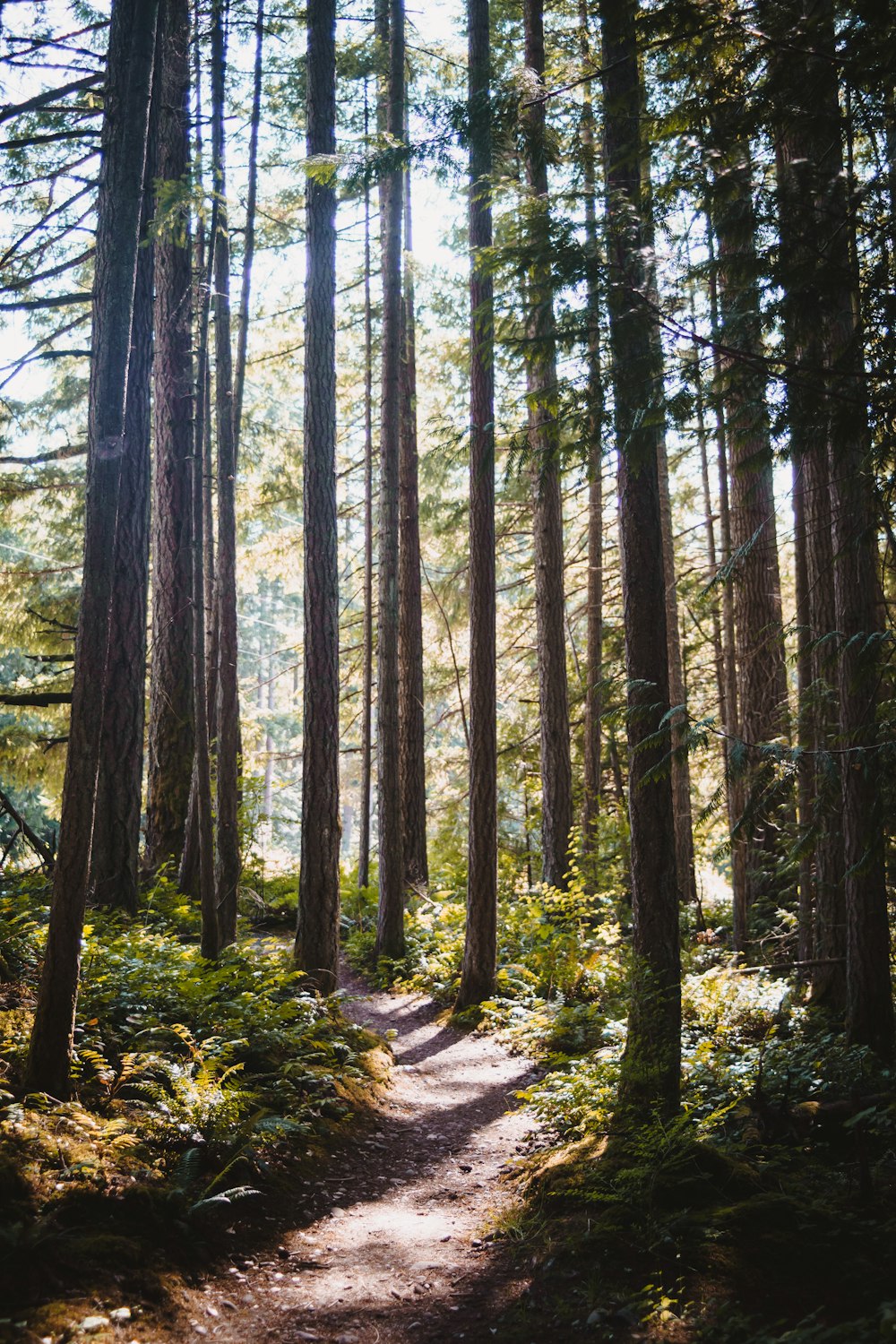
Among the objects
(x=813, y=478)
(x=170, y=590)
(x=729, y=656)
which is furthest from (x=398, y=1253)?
(x=729, y=656)

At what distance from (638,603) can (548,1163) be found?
377 centimetres

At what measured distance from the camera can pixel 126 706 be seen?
30.3 feet

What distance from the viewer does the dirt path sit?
155 inches

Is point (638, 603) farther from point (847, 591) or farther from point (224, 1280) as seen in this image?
point (224, 1280)

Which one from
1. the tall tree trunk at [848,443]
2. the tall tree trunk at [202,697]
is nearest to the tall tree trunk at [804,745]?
the tall tree trunk at [848,443]

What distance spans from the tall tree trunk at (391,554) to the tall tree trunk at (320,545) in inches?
82.2

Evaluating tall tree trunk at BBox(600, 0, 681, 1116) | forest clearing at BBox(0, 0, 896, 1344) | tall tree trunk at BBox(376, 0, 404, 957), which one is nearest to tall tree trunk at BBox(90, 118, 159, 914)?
forest clearing at BBox(0, 0, 896, 1344)

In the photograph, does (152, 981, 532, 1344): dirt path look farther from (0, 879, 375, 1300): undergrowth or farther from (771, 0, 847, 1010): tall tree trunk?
(771, 0, 847, 1010): tall tree trunk

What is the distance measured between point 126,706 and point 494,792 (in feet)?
13.6

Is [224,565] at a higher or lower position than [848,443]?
higher

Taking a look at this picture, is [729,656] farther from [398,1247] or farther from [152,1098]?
[152,1098]

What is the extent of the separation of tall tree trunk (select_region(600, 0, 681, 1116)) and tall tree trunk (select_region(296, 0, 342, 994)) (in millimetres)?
3747

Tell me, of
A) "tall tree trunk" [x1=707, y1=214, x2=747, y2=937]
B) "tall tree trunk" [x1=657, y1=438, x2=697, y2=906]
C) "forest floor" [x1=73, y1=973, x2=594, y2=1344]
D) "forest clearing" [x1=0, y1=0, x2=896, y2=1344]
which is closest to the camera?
"forest floor" [x1=73, y1=973, x2=594, y2=1344]

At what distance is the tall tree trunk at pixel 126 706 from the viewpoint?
9.02 m
